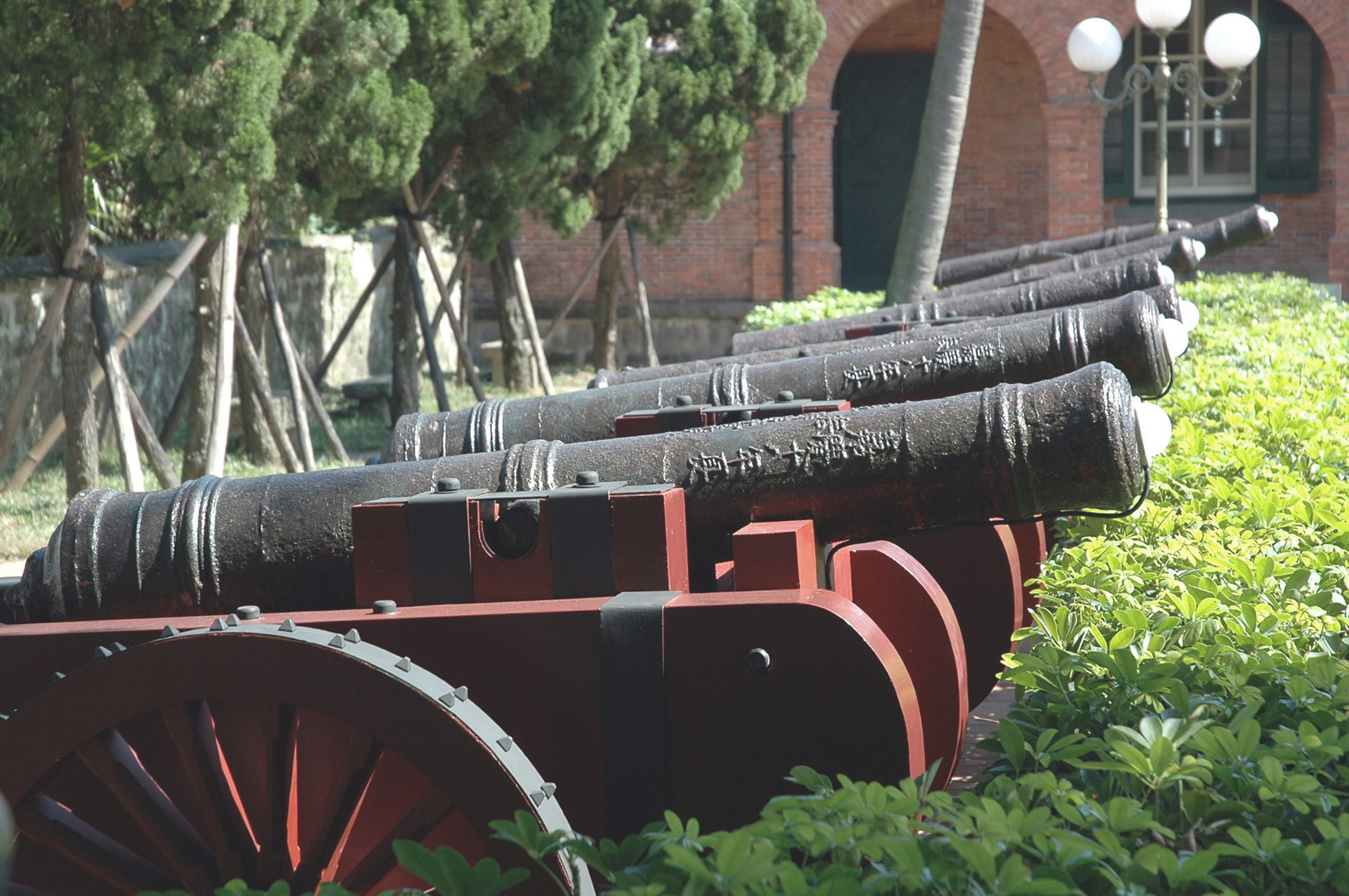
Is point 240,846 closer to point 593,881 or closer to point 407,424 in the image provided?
point 593,881

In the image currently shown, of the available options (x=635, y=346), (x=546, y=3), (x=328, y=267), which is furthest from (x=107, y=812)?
(x=635, y=346)

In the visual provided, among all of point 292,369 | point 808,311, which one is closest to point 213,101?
point 292,369

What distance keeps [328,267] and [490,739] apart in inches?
513

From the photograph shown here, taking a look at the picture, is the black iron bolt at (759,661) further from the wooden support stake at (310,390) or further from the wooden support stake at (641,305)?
the wooden support stake at (641,305)

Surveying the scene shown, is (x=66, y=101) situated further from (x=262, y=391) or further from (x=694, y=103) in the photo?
(x=694, y=103)

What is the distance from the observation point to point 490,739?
2.23 metres

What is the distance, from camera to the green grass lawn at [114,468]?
23.5 ft

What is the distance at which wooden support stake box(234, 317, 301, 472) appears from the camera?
29.1 feet

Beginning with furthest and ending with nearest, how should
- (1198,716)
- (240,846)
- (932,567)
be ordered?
(932,567) < (240,846) < (1198,716)

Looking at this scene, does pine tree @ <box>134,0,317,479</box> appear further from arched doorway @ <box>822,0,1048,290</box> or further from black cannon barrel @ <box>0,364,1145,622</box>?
arched doorway @ <box>822,0,1048,290</box>

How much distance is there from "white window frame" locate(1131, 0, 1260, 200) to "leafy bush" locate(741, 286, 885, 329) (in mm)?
8856

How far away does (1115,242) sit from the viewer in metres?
12.9

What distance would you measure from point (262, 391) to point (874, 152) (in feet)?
42.8

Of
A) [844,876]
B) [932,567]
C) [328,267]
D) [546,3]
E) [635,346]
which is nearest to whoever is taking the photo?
[844,876]
